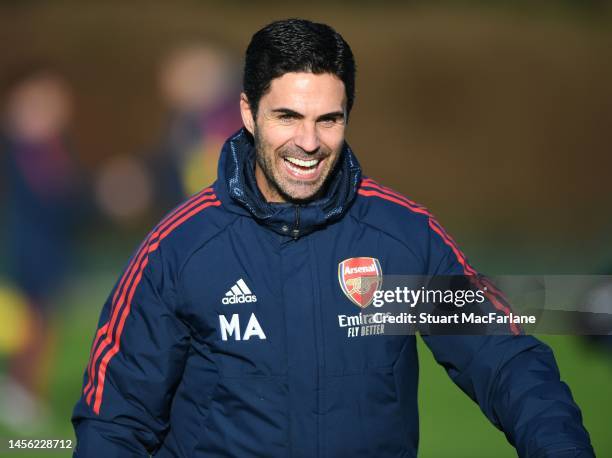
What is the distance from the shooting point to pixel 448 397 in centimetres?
593

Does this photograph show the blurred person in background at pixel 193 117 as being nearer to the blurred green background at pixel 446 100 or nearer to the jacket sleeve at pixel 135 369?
the blurred green background at pixel 446 100

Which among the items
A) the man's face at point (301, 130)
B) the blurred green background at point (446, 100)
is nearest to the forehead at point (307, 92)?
the man's face at point (301, 130)

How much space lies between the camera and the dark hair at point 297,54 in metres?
2.32

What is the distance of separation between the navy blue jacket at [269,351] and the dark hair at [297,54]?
24 centimetres

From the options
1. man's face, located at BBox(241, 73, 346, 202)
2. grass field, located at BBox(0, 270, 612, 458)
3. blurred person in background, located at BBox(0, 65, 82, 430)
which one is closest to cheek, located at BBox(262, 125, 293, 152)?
man's face, located at BBox(241, 73, 346, 202)

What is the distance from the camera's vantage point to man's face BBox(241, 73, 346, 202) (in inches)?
90.0

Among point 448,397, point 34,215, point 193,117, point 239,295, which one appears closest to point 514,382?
point 239,295

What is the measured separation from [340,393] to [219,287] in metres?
0.36

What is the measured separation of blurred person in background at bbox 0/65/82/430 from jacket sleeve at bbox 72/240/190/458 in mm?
3439

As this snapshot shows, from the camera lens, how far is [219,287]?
2.32 metres

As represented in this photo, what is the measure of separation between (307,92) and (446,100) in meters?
6.96

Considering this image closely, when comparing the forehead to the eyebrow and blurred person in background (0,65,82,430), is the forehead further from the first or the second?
blurred person in background (0,65,82,430)

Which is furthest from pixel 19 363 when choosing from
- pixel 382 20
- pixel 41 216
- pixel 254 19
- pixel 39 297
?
pixel 382 20

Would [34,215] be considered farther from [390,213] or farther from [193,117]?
[390,213]
